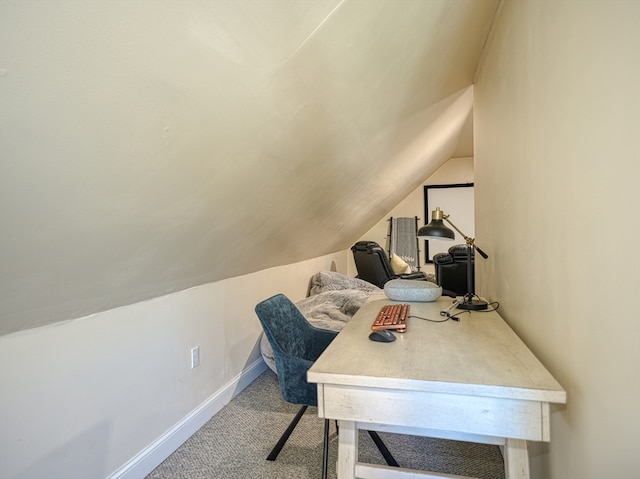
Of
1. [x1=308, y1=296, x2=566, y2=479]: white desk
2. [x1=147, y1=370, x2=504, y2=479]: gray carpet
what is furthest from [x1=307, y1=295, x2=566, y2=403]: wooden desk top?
[x1=147, y1=370, x2=504, y2=479]: gray carpet

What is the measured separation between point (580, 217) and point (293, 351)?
1417mm

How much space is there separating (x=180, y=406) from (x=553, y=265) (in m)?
1.94

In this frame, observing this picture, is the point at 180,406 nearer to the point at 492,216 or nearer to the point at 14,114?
the point at 14,114

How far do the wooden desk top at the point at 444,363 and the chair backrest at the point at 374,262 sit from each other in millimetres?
3005

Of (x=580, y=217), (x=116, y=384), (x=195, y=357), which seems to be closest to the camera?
(x=580, y=217)

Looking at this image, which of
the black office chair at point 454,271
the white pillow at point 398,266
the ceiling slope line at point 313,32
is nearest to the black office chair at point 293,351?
the ceiling slope line at point 313,32

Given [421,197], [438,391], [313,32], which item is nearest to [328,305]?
[438,391]

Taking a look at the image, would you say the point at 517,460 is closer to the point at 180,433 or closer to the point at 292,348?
the point at 292,348

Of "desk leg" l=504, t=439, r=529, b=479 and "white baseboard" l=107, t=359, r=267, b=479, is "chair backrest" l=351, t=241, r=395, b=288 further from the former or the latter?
"desk leg" l=504, t=439, r=529, b=479

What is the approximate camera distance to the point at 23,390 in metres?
1.15

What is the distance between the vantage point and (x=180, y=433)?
1843 millimetres

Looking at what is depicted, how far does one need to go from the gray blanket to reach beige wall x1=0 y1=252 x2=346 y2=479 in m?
0.57

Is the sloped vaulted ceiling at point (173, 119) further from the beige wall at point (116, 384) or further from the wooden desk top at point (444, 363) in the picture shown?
the wooden desk top at point (444, 363)

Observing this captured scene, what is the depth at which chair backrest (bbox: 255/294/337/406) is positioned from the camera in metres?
1.51
